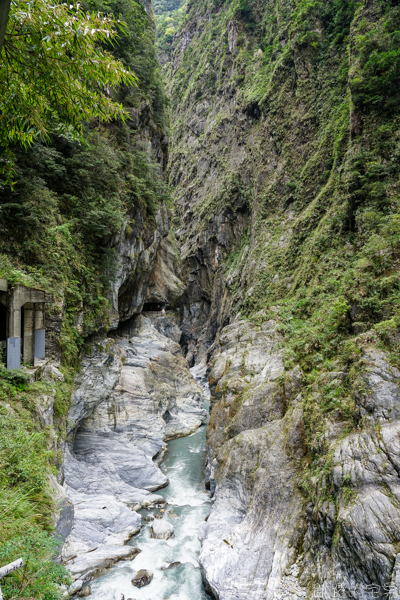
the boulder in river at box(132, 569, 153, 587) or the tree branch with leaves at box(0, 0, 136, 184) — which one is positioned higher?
the tree branch with leaves at box(0, 0, 136, 184)

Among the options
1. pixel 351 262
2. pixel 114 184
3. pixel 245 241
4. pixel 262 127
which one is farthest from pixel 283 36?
pixel 351 262

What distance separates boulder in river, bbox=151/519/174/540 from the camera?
39.0 ft

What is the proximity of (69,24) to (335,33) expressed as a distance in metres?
31.5

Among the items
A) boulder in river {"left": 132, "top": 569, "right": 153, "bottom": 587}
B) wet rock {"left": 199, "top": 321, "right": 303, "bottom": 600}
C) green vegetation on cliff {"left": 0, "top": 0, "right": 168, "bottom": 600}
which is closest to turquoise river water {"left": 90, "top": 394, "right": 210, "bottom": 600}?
boulder in river {"left": 132, "top": 569, "right": 153, "bottom": 587}

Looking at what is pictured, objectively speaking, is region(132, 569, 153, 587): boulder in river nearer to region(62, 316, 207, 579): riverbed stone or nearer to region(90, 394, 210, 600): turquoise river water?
region(90, 394, 210, 600): turquoise river water

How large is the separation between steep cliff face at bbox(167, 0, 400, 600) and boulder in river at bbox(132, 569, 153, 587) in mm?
1758

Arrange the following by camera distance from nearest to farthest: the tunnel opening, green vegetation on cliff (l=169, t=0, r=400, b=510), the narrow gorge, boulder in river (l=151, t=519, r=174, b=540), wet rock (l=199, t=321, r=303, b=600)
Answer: the narrow gorge → wet rock (l=199, t=321, r=303, b=600) → the tunnel opening → green vegetation on cliff (l=169, t=0, r=400, b=510) → boulder in river (l=151, t=519, r=174, b=540)

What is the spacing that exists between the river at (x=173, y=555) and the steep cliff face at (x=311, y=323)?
0.81 m

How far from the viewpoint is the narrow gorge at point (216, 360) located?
20.7ft

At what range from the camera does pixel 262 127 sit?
35.9 meters

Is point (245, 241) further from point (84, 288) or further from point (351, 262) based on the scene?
point (84, 288)

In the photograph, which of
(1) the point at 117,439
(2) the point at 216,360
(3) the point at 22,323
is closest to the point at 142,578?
(3) the point at 22,323

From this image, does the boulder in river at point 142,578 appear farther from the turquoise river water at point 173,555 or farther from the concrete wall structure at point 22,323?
the concrete wall structure at point 22,323

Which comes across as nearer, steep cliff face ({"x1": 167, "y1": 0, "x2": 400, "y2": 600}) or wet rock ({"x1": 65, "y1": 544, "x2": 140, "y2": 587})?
steep cliff face ({"x1": 167, "y1": 0, "x2": 400, "y2": 600})
